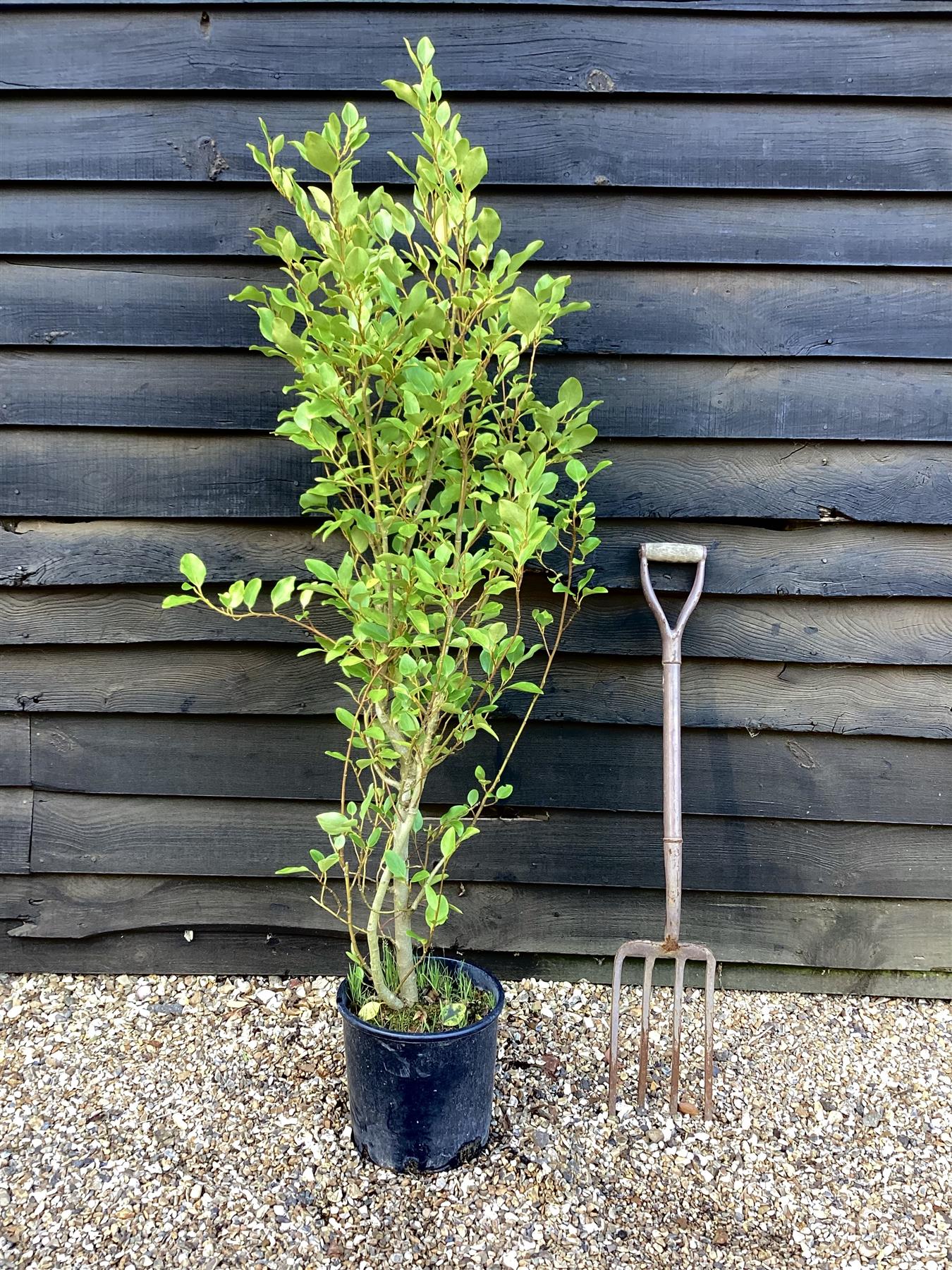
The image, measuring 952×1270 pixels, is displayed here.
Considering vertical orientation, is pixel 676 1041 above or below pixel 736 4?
below

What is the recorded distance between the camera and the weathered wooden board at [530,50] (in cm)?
169

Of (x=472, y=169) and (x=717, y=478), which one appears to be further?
(x=717, y=478)

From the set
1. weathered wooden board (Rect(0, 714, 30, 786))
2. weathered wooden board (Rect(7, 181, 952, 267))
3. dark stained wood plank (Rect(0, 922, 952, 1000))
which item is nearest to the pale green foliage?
weathered wooden board (Rect(7, 181, 952, 267))

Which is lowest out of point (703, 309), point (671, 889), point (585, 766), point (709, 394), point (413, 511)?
point (671, 889)

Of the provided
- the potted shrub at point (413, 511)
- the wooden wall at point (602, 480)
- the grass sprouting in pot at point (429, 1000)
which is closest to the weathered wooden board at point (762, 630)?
the wooden wall at point (602, 480)

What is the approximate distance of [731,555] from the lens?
5.95 feet

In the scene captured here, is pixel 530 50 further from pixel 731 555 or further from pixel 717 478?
pixel 731 555

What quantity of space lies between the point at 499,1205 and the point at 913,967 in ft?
3.75

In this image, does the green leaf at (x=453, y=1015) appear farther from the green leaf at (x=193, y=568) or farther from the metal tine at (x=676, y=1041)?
the green leaf at (x=193, y=568)

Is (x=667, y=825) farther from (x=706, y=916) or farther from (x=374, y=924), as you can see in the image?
(x=374, y=924)

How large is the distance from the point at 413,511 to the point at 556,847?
892 millimetres

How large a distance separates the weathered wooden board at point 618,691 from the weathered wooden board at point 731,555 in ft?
0.58

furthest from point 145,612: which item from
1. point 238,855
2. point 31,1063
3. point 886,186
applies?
point 886,186

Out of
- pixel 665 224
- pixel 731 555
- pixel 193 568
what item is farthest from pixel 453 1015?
pixel 665 224
